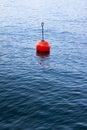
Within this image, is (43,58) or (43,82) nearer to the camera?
(43,82)

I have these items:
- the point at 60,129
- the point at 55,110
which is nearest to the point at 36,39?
the point at 55,110

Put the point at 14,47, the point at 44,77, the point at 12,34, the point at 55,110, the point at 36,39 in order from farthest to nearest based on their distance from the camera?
the point at 12,34 < the point at 36,39 < the point at 14,47 < the point at 44,77 < the point at 55,110

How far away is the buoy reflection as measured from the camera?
39.6 metres

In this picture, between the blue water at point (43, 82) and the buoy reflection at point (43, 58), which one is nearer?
the blue water at point (43, 82)

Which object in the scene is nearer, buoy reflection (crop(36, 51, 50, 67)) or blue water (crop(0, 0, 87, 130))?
blue water (crop(0, 0, 87, 130))

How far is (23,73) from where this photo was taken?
35.1 meters

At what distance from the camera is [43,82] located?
32094mm

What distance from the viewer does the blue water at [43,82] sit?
23.7 meters

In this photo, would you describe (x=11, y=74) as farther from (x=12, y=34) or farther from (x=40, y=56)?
(x=12, y=34)

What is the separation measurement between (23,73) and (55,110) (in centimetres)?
1086

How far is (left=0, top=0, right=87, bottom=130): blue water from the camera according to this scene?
23688 mm

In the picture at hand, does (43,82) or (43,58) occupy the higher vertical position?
(43,58)

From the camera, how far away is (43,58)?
42156mm

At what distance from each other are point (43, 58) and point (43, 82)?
10534 millimetres
